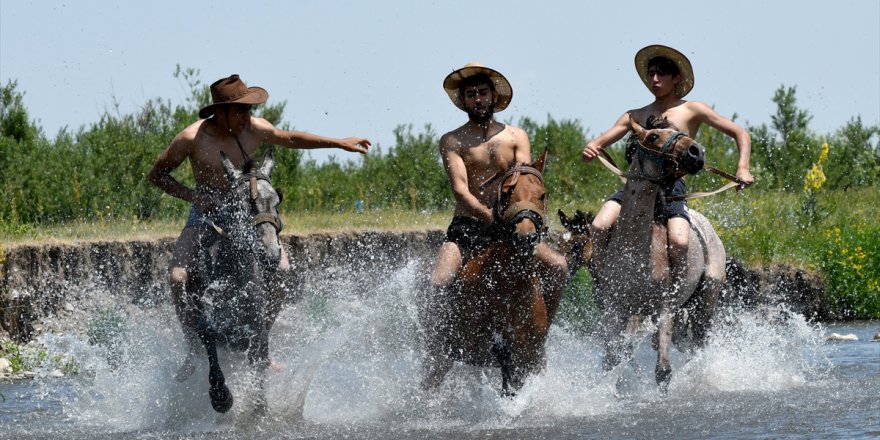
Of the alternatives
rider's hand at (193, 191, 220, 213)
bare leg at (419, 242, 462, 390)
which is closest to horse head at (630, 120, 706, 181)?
bare leg at (419, 242, 462, 390)

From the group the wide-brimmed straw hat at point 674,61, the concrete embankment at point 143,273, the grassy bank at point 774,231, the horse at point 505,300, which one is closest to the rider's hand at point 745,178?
the wide-brimmed straw hat at point 674,61

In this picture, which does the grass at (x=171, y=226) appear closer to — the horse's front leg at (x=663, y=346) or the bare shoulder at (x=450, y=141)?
the bare shoulder at (x=450, y=141)

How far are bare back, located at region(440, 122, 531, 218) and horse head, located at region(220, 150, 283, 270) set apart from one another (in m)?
1.06

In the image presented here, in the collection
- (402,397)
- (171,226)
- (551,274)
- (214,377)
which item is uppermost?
(171,226)

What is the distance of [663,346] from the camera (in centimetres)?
948

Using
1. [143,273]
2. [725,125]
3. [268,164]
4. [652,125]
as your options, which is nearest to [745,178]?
[652,125]

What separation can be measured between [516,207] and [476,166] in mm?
837

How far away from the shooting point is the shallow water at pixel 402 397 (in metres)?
8.38

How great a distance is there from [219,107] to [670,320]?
316 cm

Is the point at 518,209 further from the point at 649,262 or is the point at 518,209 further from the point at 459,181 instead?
the point at 649,262

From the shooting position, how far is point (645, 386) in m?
9.84

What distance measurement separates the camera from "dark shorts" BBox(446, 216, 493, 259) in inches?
336

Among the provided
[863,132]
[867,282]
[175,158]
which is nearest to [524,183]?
[175,158]

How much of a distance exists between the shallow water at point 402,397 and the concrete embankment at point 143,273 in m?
3.14
